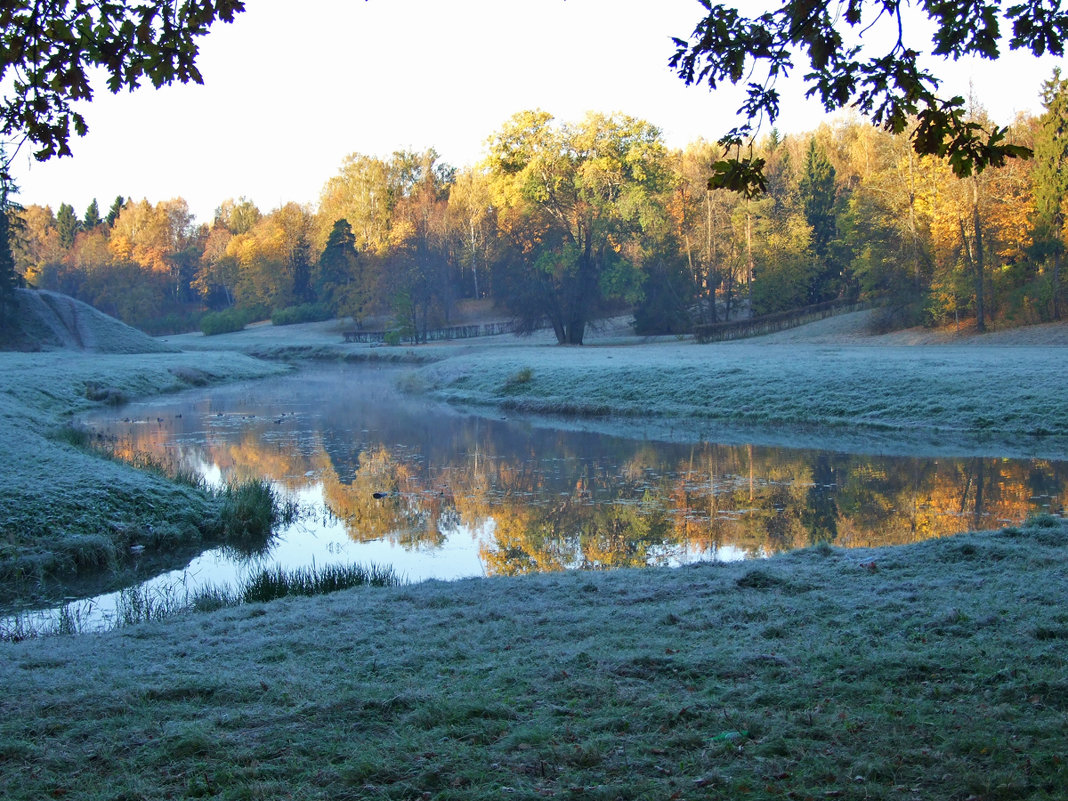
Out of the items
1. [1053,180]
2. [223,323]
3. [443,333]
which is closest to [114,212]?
[223,323]

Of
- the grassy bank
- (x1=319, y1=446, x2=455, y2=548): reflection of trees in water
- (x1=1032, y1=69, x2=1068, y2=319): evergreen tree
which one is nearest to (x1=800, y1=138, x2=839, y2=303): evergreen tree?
(x1=1032, y1=69, x2=1068, y2=319): evergreen tree

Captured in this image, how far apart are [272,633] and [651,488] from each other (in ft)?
30.3

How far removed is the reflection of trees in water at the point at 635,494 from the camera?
11.2 m

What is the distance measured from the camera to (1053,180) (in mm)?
39062

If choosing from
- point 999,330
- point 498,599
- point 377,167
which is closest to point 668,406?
point 498,599

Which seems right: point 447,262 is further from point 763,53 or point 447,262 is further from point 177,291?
point 763,53

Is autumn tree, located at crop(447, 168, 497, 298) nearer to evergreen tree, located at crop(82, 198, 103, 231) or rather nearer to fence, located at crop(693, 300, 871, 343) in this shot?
fence, located at crop(693, 300, 871, 343)

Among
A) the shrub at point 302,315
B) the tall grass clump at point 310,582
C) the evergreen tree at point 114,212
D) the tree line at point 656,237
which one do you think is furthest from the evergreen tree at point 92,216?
the tall grass clump at point 310,582

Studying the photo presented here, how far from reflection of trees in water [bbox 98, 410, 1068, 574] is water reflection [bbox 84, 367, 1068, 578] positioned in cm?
4

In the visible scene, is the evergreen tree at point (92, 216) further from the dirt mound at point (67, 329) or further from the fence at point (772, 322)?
the fence at point (772, 322)

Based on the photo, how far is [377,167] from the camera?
76.6 meters

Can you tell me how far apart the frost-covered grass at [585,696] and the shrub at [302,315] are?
71.1m

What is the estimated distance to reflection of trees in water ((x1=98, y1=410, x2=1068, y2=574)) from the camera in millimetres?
11172

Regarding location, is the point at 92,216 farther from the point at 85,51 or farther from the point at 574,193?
the point at 85,51
